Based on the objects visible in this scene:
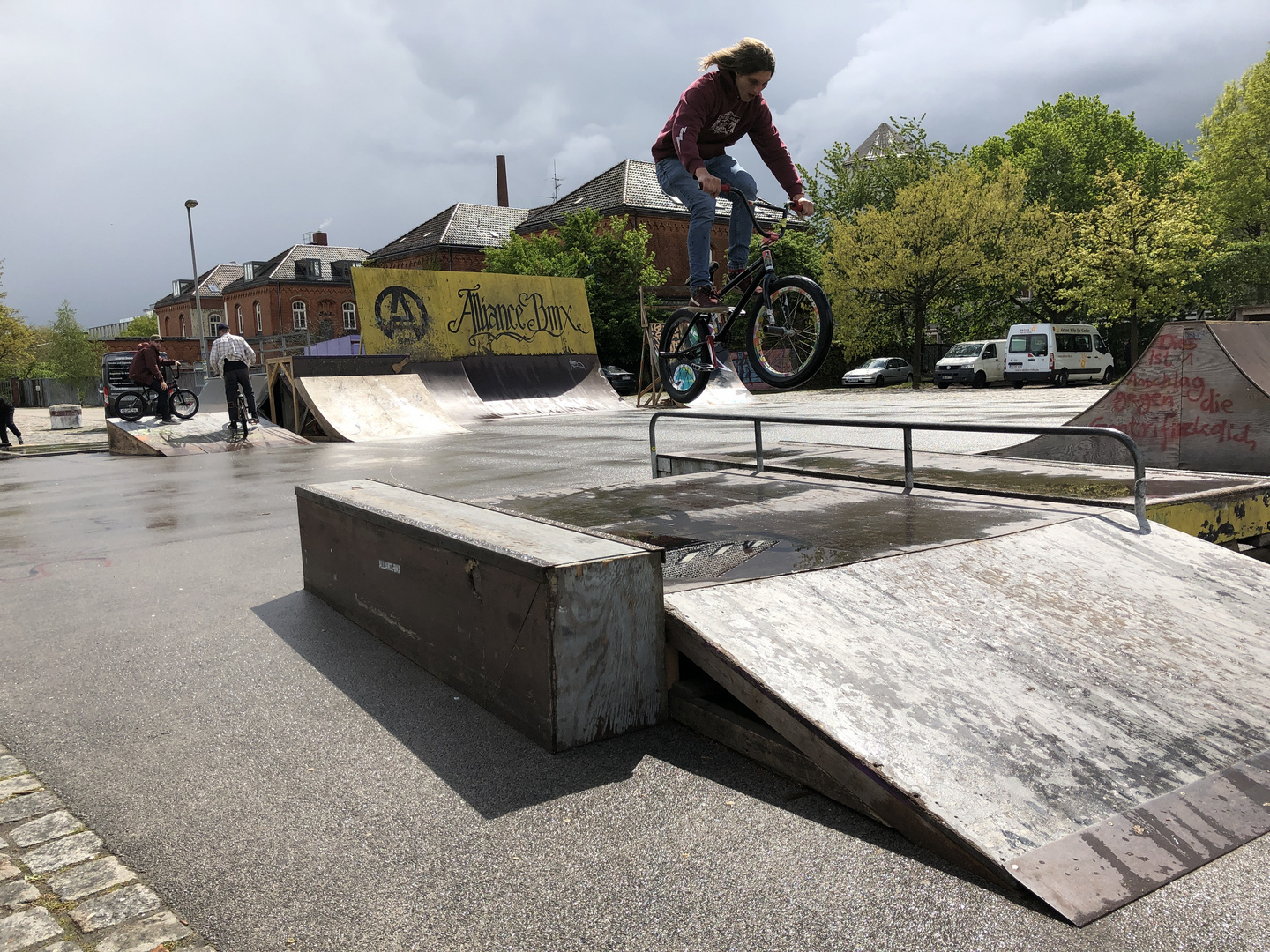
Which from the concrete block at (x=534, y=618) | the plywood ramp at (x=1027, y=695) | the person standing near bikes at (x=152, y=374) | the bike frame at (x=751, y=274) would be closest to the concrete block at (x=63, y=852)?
the concrete block at (x=534, y=618)

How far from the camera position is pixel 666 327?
7.34 m

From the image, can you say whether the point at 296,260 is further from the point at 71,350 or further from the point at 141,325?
the point at 141,325

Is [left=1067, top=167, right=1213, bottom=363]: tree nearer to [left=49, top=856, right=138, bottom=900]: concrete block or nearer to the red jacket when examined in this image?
the red jacket

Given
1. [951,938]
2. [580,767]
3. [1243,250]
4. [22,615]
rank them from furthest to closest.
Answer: [1243,250] < [22,615] < [580,767] < [951,938]

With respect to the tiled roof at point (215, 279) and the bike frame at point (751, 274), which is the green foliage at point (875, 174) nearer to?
the bike frame at point (751, 274)

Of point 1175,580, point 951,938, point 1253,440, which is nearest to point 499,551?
point 951,938

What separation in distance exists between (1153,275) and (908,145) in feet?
47.4

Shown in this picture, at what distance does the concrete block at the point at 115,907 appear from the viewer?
243 centimetres

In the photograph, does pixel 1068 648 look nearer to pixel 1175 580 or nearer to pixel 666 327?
pixel 1175 580

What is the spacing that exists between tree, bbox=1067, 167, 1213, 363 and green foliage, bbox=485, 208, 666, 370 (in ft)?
60.7

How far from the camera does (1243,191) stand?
1620 inches

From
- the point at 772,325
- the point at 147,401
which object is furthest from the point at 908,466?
the point at 147,401

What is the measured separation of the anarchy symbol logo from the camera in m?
21.2

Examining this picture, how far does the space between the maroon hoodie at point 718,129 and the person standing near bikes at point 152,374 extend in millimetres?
14990
